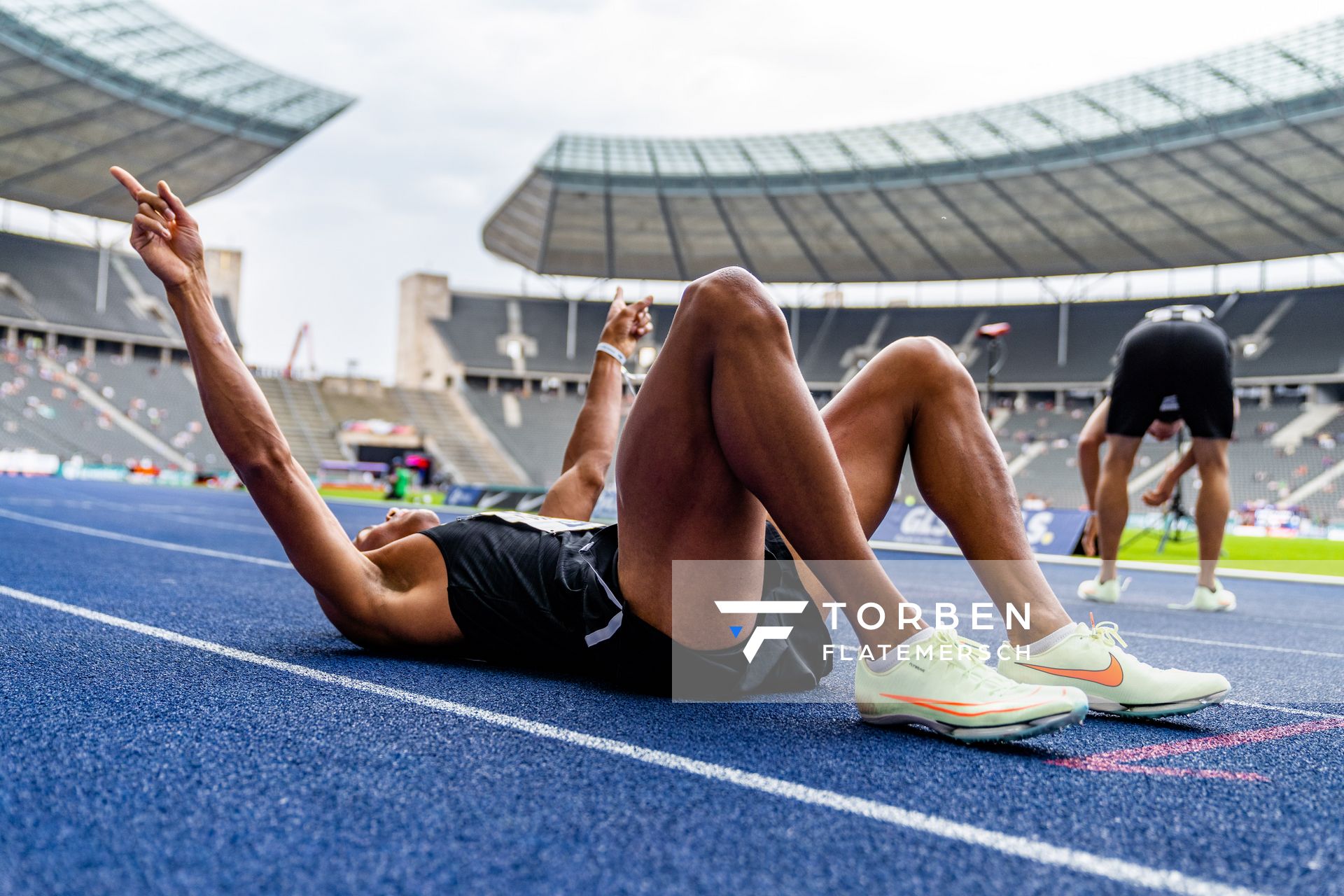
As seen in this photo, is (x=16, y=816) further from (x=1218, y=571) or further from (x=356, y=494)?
(x=356, y=494)

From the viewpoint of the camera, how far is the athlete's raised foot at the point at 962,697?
173 cm

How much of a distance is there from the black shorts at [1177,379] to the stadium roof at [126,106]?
85.1 ft

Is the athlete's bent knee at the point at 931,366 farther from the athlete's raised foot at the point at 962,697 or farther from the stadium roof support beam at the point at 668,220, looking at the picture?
the stadium roof support beam at the point at 668,220

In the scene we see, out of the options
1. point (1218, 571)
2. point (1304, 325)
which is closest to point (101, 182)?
point (1218, 571)

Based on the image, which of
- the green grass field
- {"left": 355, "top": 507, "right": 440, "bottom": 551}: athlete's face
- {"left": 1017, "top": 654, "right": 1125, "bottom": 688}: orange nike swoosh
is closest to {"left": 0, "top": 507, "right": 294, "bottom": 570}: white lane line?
{"left": 355, "top": 507, "right": 440, "bottom": 551}: athlete's face

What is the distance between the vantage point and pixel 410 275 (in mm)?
42750

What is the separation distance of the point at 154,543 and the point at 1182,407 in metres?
6.41

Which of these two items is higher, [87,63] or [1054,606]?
[87,63]

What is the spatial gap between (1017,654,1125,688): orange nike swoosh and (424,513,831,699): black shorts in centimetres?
50

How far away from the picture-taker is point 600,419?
305 centimetres

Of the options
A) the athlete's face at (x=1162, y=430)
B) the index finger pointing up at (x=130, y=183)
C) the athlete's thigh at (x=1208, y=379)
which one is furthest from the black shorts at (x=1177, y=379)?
the index finger pointing up at (x=130, y=183)

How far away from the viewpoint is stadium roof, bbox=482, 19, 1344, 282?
23188mm

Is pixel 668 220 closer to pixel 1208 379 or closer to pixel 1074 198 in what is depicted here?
pixel 1074 198

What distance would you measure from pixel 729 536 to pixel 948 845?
822 millimetres
